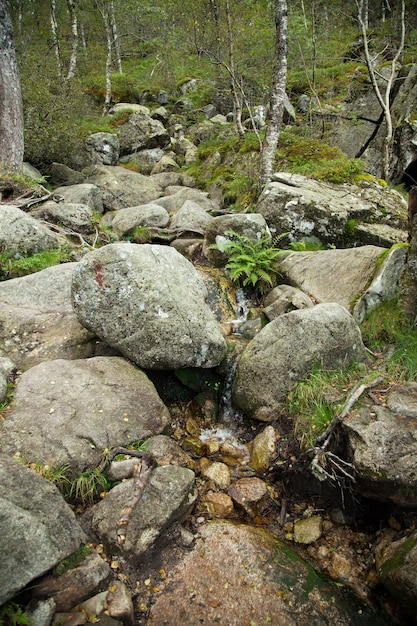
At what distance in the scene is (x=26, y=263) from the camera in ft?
24.2

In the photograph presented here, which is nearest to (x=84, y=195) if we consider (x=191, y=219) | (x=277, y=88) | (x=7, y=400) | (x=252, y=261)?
(x=191, y=219)

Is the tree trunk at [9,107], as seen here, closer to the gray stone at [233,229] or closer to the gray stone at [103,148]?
the gray stone at [103,148]

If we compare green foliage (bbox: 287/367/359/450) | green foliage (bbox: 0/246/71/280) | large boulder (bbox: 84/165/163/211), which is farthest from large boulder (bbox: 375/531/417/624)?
large boulder (bbox: 84/165/163/211)

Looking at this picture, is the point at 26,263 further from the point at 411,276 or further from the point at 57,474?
the point at 411,276

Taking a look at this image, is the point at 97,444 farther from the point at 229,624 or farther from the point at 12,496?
the point at 229,624

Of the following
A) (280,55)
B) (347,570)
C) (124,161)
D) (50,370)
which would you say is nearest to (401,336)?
(347,570)

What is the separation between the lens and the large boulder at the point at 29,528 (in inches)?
112

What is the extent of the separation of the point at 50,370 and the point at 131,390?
1.12m

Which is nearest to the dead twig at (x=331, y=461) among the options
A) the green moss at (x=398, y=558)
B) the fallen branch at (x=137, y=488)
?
the green moss at (x=398, y=558)

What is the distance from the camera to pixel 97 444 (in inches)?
167

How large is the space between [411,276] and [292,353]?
2.18m

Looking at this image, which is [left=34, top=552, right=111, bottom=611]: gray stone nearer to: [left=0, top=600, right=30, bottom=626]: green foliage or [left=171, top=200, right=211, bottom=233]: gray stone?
[left=0, top=600, right=30, bottom=626]: green foliage

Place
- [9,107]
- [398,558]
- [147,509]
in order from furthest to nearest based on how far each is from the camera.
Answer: [9,107], [147,509], [398,558]

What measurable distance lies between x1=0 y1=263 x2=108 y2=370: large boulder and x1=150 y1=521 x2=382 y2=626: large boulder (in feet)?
10.7
